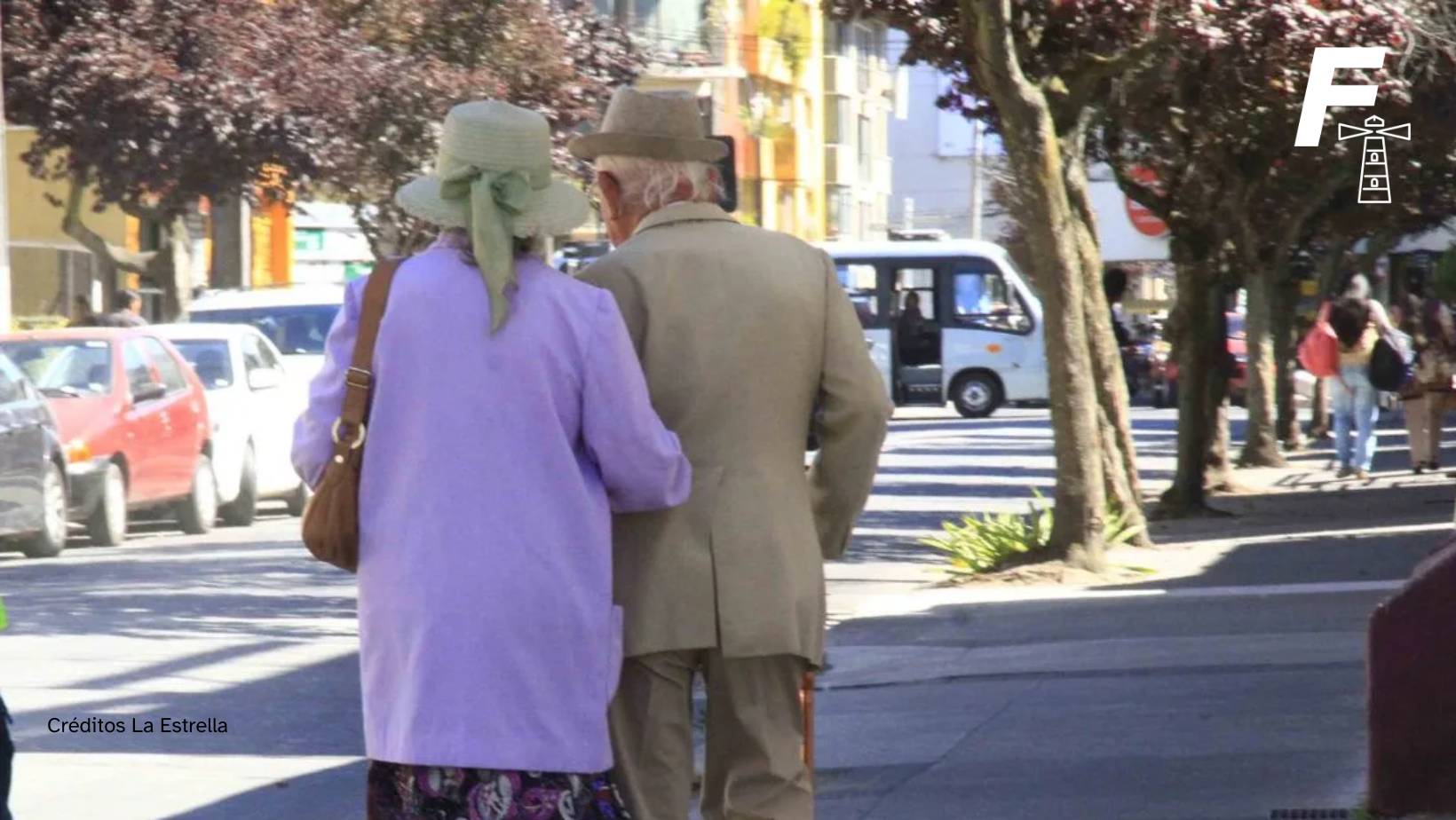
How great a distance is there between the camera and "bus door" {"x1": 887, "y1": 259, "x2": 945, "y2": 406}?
128 ft

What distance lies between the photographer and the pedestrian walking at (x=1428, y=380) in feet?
68.3

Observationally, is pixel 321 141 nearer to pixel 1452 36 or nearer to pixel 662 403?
pixel 1452 36

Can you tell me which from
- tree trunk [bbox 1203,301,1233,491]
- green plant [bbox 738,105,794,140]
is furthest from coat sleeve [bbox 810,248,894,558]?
green plant [bbox 738,105,794,140]

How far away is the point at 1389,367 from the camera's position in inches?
804

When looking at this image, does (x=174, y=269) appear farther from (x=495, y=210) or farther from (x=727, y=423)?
(x=495, y=210)

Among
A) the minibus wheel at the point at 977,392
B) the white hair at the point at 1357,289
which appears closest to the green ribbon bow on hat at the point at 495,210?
the white hair at the point at 1357,289

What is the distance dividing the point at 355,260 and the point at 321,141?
19.8m

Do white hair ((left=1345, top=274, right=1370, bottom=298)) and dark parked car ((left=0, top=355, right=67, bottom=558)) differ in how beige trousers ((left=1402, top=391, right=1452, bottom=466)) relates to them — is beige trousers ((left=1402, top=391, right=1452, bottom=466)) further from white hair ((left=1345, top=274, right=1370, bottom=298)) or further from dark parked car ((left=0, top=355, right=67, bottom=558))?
dark parked car ((left=0, top=355, right=67, bottom=558))

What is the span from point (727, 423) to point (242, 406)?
48.8 feet

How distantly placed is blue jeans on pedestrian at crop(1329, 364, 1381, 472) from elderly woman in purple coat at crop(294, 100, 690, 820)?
17771 mm

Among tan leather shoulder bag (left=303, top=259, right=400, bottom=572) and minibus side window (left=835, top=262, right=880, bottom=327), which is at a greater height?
minibus side window (left=835, top=262, right=880, bottom=327)

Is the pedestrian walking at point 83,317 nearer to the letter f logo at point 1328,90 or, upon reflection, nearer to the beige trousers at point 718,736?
the letter f logo at point 1328,90

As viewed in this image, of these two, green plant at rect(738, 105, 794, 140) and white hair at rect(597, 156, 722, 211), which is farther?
green plant at rect(738, 105, 794, 140)

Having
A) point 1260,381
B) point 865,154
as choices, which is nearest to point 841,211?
point 865,154
